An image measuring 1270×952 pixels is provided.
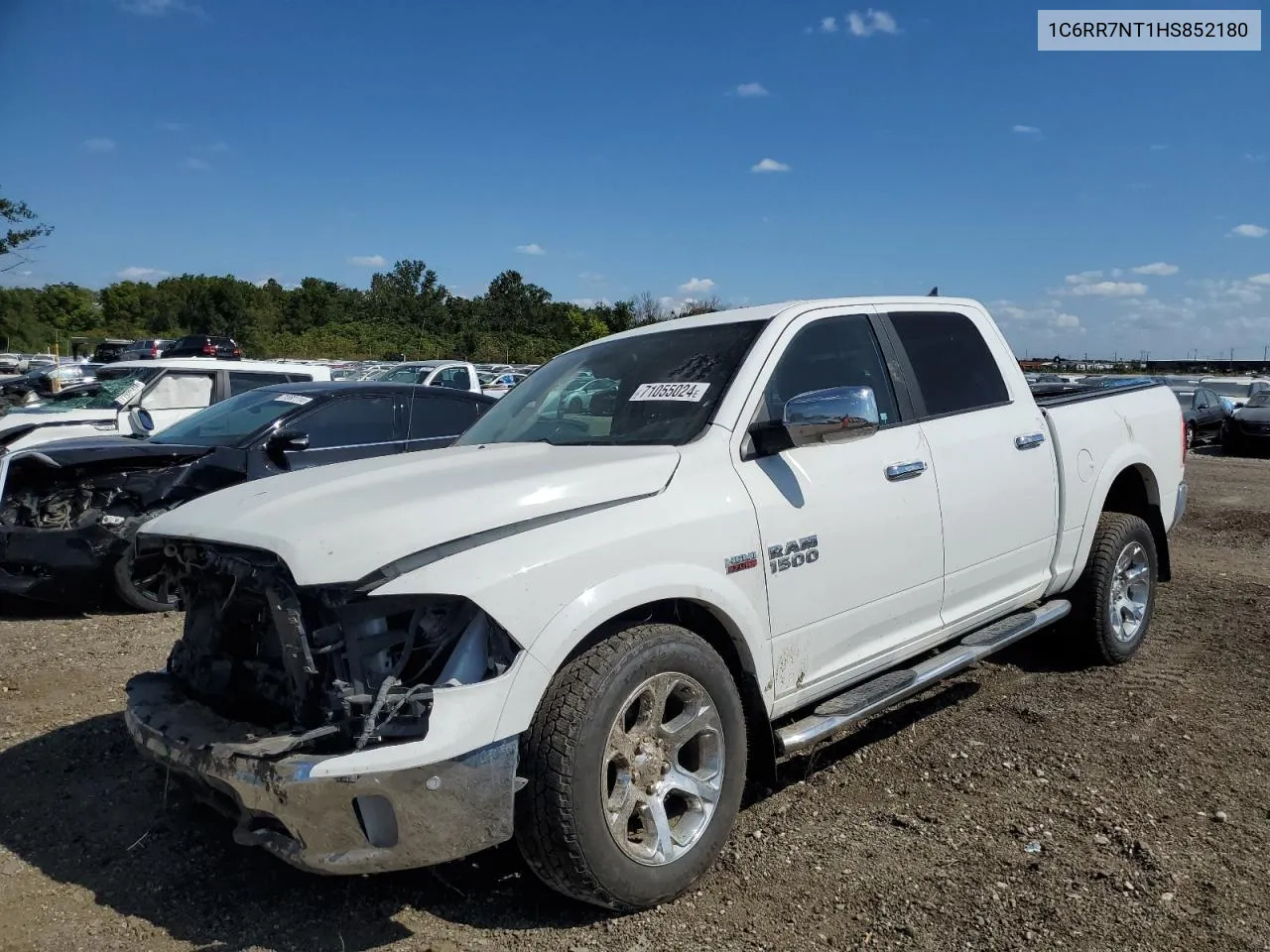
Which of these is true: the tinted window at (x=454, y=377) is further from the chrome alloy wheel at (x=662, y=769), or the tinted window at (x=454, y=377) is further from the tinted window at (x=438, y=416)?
the chrome alloy wheel at (x=662, y=769)

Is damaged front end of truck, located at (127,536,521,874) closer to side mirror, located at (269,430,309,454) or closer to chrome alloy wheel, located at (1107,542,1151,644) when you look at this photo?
side mirror, located at (269,430,309,454)

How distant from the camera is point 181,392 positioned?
432 inches

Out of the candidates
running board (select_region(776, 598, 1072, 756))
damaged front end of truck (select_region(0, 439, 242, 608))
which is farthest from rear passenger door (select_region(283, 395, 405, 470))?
running board (select_region(776, 598, 1072, 756))

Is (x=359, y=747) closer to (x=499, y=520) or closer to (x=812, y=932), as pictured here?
(x=499, y=520)

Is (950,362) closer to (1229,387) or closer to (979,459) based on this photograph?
(979,459)

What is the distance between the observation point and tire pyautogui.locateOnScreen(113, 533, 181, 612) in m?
6.34

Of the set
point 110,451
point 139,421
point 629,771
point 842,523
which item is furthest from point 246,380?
point 629,771

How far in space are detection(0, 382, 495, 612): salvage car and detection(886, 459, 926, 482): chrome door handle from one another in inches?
159

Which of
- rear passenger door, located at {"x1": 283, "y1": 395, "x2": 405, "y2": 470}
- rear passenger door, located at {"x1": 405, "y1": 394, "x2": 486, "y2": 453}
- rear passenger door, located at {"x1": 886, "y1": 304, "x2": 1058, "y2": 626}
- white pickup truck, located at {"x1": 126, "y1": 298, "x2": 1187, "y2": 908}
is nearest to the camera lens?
white pickup truck, located at {"x1": 126, "y1": 298, "x2": 1187, "y2": 908}

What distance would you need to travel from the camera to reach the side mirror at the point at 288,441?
21.5ft

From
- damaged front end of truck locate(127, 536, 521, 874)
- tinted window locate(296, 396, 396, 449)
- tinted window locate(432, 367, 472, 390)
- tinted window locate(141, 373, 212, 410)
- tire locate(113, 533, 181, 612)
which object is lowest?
tire locate(113, 533, 181, 612)

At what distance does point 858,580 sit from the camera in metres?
3.54

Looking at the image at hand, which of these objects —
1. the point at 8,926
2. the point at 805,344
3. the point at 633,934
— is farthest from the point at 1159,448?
the point at 8,926

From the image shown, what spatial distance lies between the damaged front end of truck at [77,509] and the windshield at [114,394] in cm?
444
